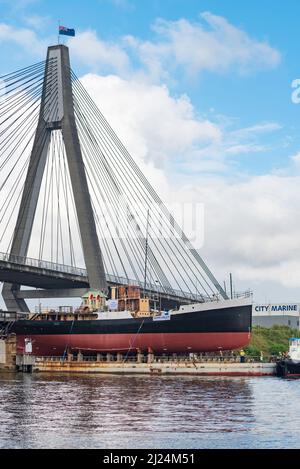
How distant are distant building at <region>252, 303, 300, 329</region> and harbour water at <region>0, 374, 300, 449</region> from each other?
243 ft

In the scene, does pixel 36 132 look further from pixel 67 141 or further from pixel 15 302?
pixel 15 302

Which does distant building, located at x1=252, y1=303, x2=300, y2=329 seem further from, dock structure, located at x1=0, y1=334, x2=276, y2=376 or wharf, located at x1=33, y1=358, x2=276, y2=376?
wharf, located at x1=33, y1=358, x2=276, y2=376

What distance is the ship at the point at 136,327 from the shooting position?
7862 centimetres

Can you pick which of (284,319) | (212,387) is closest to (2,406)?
(212,387)

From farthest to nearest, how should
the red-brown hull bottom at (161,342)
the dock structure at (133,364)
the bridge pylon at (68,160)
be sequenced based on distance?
1. the red-brown hull bottom at (161,342)
2. the bridge pylon at (68,160)
3. the dock structure at (133,364)

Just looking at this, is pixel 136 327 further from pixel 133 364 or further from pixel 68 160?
A: pixel 68 160

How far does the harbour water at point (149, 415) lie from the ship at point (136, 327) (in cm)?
2001

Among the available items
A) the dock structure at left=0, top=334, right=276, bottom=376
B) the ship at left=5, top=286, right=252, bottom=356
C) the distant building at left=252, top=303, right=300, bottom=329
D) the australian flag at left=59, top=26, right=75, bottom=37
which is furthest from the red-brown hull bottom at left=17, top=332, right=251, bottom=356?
the distant building at left=252, top=303, right=300, bottom=329

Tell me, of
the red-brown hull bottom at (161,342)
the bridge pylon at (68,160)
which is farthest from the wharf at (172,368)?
the bridge pylon at (68,160)

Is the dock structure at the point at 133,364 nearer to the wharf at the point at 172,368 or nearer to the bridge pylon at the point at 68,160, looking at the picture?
the wharf at the point at 172,368

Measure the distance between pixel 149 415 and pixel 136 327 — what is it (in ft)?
136

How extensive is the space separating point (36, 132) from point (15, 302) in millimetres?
23216
